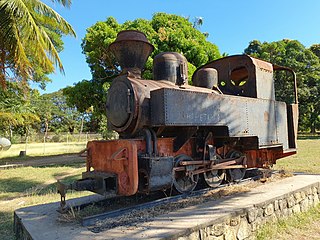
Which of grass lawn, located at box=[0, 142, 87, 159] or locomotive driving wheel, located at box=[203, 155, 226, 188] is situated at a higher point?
locomotive driving wheel, located at box=[203, 155, 226, 188]

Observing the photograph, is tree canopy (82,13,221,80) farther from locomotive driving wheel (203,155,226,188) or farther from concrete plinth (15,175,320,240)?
concrete plinth (15,175,320,240)

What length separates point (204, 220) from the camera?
3.65m

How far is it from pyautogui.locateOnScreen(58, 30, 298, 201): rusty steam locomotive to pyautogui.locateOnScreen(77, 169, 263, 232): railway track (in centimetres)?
24

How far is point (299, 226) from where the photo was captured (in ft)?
15.7

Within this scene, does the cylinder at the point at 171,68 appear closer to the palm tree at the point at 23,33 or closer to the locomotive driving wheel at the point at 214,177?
the locomotive driving wheel at the point at 214,177

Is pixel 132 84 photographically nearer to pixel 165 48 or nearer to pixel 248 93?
pixel 248 93

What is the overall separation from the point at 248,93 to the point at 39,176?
7653mm

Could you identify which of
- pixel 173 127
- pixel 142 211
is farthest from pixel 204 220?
pixel 173 127

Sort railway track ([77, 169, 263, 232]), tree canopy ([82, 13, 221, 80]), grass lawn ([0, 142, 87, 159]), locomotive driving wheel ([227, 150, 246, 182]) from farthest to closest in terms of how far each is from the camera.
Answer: grass lawn ([0, 142, 87, 159])
tree canopy ([82, 13, 221, 80])
locomotive driving wheel ([227, 150, 246, 182])
railway track ([77, 169, 263, 232])

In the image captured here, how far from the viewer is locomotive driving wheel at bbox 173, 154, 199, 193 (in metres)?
4.83

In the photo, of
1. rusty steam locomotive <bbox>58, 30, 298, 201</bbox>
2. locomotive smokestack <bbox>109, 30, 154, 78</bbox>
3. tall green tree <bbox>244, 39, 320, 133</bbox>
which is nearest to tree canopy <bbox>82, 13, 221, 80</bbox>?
rusty steam locomotive <bbox>58, 30, 298, 201</bbox>

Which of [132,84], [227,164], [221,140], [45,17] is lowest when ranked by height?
[227,164]

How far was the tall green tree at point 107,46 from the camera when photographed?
1279 centimetres

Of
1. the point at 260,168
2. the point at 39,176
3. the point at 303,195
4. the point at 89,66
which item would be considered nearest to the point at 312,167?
the point at 260,168
